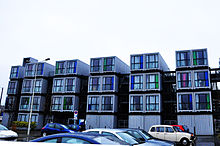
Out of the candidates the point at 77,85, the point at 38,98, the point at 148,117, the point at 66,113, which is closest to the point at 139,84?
the point at 148,117

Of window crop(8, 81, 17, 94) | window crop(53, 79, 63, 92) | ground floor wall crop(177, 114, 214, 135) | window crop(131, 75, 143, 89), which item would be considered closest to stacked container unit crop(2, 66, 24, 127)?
window crop(8, 81, 17, 94)

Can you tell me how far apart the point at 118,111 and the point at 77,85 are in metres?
9.70

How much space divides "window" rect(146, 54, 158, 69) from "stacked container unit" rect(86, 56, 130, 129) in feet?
20.5

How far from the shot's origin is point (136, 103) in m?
38.3

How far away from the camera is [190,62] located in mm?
36688

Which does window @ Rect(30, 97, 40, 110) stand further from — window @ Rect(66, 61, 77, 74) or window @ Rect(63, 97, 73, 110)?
window @ Rect(66, 61, 77, 74)

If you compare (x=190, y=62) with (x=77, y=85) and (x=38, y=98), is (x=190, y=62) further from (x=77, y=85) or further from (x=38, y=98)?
(x=38, y=98)

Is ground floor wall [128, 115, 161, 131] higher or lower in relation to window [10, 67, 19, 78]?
lower

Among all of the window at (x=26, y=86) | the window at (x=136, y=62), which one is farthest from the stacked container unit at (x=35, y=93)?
the window at (x=136, y=62)

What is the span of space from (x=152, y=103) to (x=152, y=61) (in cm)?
744

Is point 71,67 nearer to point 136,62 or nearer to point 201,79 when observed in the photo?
point 136,62

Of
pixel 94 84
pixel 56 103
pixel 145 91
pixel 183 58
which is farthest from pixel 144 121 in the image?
pixel 56 103

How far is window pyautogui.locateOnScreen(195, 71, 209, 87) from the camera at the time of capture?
115ft

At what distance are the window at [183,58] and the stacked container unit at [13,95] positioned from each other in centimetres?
3485
